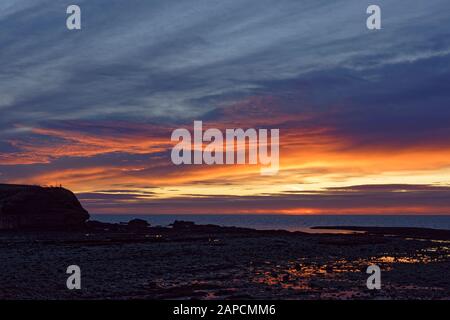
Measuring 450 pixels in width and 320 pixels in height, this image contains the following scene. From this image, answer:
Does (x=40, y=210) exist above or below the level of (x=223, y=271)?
above

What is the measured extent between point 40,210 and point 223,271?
6976 centimetres

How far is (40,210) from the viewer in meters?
96.6

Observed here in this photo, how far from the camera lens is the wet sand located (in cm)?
2747

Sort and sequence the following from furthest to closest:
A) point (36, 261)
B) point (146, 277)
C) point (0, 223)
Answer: point (0, 223) → point (36, 261) → point (146, 277)

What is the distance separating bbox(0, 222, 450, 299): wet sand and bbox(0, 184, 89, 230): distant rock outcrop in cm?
4023

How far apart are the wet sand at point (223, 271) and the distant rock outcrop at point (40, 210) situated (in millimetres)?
40235

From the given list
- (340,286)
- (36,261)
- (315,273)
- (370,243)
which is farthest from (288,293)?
(370,243)

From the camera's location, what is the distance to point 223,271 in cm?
3616

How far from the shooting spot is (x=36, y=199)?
3888 inches

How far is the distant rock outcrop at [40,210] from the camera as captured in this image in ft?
308

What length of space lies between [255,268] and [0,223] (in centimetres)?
7111

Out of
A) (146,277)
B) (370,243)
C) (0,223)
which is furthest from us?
(0,223)

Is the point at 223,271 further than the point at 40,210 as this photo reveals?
No
